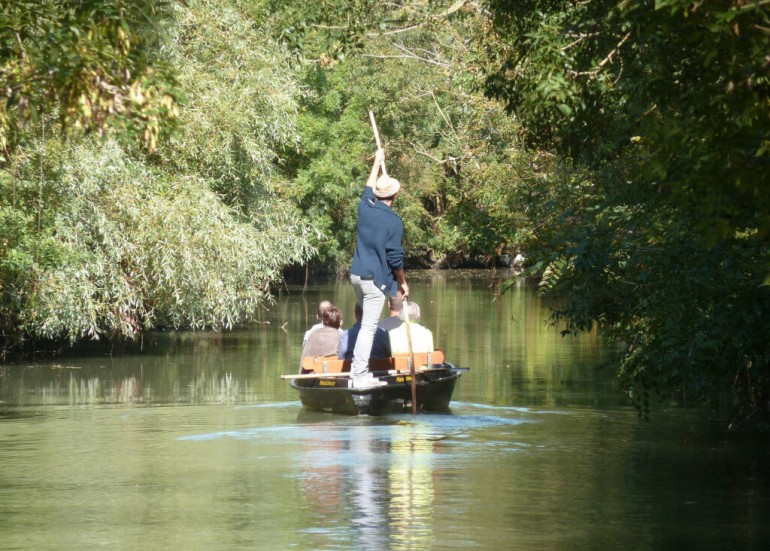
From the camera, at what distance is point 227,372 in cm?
2175

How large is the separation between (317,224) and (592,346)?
70.7 feet

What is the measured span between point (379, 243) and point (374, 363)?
4.70 ft

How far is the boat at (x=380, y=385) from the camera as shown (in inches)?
587

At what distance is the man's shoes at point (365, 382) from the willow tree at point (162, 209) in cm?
380

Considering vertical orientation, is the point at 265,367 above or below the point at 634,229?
below

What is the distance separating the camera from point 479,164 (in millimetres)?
32625

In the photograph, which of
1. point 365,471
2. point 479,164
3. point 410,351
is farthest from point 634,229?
point 479,164

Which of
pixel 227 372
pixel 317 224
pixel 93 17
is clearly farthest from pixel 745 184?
pixel 317 224

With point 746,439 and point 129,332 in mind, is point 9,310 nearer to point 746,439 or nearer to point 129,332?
point 129,332

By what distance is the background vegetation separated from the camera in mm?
6779

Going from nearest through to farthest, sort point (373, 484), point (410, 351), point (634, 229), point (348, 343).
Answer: point (373, 484), point (634, 229), point (410, 351), point (348, 343)

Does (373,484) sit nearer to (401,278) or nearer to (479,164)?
Answer: (401,278)

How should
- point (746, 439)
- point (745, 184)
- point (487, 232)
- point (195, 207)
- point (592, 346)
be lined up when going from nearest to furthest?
point (745, 184) < point (746, 439) < point (487, 232) < point (195, 207) < point (592, 346)

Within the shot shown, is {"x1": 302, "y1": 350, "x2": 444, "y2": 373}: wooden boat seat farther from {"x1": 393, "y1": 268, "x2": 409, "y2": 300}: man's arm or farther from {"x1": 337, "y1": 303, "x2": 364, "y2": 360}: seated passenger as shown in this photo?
{"x1": 393, "y1": 268, "x2": 409, "y2": 300}: man's arm
